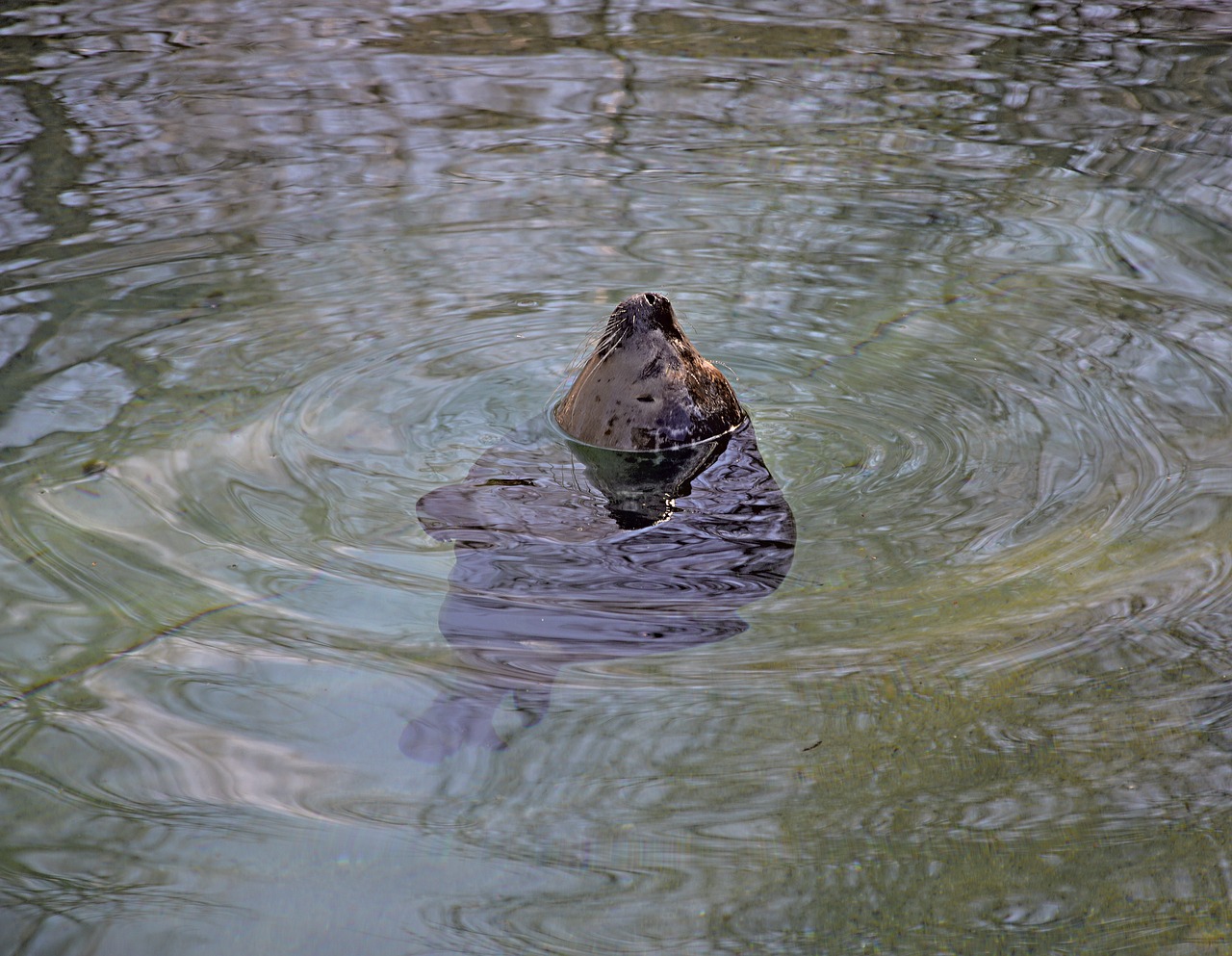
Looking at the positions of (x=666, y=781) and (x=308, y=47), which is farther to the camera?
(x=308, y=47)

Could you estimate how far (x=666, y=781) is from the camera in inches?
98.1

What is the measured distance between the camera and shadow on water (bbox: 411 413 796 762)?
9.26 ft

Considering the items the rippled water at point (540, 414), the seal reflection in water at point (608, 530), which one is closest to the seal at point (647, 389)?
the seal reflection in water at point (608, 530)

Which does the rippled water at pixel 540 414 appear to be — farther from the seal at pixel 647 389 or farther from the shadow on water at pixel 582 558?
the seal at pixel 647 389

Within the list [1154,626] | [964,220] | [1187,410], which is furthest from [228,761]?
[964,220]

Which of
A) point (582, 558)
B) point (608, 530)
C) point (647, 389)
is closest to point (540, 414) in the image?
point (647, 389)

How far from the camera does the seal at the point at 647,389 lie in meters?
3.94

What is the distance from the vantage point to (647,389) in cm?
394

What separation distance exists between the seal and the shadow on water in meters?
0.06

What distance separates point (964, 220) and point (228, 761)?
3.98 metres

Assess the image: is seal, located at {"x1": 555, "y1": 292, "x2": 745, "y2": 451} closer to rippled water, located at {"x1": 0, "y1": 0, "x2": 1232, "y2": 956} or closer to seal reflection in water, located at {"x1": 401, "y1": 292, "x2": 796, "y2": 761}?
seal reflection in water, located at {"x1": 401, "y1": 292, "x2": 796, "y2": 761}

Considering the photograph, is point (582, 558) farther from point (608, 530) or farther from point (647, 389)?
point (647, 389)

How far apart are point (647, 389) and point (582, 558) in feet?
2.73

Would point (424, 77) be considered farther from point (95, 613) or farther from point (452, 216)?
point (95, 613)
